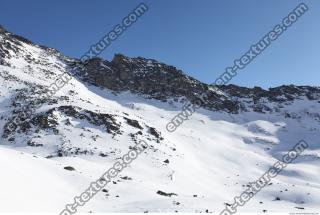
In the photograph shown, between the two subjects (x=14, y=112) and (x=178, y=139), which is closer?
(x=14, y=112)

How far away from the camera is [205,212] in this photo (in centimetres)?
2464

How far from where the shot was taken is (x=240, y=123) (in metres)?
92.8

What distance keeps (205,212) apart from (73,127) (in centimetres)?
3322

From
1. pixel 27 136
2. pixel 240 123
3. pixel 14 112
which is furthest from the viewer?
pixel 240 123

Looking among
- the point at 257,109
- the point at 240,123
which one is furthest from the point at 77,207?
the point at 257,109

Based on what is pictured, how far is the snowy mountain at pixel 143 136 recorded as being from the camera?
2941 centimetres

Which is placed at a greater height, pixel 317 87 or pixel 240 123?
pixel 317 87

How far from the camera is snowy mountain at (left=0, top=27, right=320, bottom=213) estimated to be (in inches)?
1158

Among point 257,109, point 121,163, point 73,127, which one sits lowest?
point 121,163

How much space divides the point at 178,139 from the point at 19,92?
28.0 m

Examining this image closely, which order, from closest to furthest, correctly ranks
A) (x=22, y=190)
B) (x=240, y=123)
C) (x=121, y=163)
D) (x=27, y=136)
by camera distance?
(x=22, y=190) → (x=121, y=163) → (x=27, y=136) → (x=240, y=123)

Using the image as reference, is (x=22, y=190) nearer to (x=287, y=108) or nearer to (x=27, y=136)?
(x=27, y=136)

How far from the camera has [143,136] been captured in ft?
191

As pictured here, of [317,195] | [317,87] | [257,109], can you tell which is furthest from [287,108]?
[317,195]
